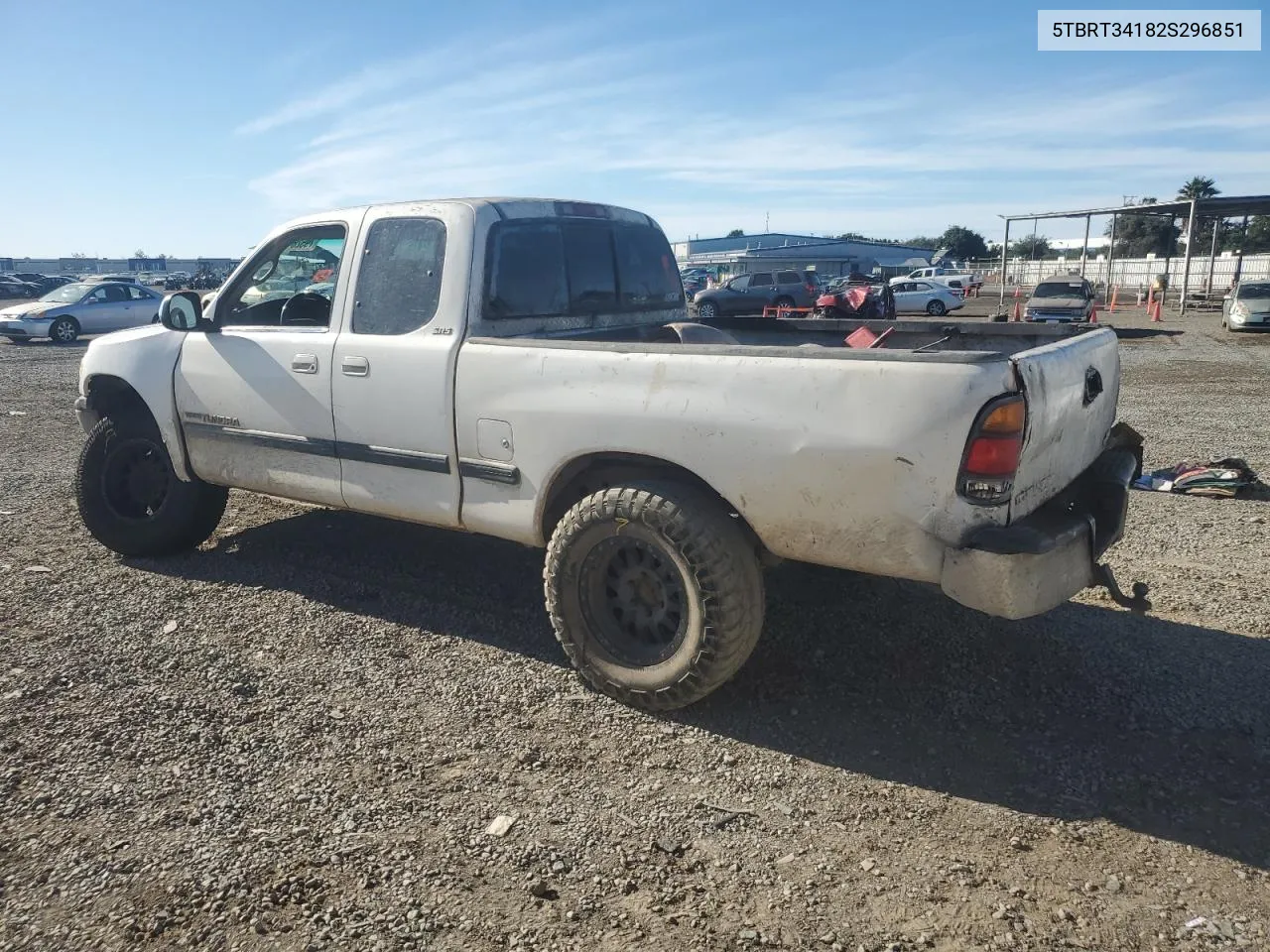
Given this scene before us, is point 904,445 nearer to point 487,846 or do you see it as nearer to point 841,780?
point 841,780

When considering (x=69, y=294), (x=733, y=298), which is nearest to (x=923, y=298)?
(x=733, y=298)

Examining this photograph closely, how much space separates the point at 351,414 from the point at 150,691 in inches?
56.6

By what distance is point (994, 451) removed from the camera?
2879 mm

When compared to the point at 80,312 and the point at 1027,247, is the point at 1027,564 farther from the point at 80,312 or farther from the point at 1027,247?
the point at 1027,247

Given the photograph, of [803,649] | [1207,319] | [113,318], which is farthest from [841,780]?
[1207,319]

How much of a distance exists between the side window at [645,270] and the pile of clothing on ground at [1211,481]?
4.14 m

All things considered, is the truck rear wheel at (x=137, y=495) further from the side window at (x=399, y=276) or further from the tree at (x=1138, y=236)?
the tree at (x=1138, y=236)

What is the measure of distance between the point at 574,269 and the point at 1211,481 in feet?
16.7

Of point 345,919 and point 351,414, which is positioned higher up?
point 351,414

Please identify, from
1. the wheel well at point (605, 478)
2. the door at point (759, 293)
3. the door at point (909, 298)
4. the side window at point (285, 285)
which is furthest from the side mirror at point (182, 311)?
the door at point (909, 298)

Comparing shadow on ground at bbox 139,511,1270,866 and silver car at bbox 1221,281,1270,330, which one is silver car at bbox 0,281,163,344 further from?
silver car at bbox 1221,281,1270,330

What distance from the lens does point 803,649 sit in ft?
13.6

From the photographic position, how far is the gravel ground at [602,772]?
252cm

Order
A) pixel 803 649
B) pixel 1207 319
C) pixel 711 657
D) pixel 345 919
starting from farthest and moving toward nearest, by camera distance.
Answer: pixel 1207 319, pixel 803 649, pixel 711 657, pixel 345 919
